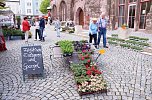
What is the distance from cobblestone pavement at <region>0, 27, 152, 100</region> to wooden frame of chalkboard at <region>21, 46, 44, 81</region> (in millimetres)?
272

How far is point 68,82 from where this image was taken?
5109 mm

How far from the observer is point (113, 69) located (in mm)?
6215

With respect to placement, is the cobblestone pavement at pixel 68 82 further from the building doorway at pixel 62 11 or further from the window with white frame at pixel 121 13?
the building doorway at pixel 62 11

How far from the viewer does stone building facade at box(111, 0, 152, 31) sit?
13.9 m

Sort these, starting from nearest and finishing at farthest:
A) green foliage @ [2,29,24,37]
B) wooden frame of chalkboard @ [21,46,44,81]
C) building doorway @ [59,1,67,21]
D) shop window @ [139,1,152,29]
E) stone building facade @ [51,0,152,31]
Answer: wooden frame of chalkboard @ [21,46,44,81]
green foliage @ [2,29,24,37]
shop window @ [139,1,152,29]
stone building facade @ [51,0,152,31]
building doorway @ [59,1,67,21]

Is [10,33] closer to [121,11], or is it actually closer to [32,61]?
[32,61]

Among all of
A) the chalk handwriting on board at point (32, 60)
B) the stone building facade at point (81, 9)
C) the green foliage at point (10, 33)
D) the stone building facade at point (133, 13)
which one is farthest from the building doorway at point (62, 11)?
the chalk handwriting on board at point (32, 60)

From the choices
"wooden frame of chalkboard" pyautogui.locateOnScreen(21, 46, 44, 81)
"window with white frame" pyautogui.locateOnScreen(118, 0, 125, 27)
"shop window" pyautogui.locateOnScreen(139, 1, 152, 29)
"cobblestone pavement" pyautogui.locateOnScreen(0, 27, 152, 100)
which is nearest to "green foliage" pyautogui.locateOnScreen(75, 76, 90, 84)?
"cobblestone pavement" pyautogui.locateOnScreen(0, 27, 152, 100)

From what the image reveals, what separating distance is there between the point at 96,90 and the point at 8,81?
8.89 ft

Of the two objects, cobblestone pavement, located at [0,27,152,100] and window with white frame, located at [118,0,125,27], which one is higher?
window with white frame, located at [118,0,125,27]

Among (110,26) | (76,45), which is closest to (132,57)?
(76,45)

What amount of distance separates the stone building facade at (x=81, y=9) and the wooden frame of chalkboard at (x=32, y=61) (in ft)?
44.4

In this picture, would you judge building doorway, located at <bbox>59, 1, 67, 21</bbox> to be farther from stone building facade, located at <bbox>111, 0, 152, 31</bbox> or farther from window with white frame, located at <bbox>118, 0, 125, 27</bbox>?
window with white frame, located at <bbox>118, 0, 125, 27</bbox>

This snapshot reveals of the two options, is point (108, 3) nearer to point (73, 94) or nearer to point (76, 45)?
point (76, 45)
